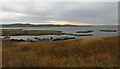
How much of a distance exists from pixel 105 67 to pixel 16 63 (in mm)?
3087

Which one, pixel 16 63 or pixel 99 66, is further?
pixel 16 63

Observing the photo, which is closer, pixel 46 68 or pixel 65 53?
pixel 46 68

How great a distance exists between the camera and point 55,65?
7559mm

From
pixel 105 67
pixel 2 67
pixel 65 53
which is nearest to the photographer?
pixel 105 67

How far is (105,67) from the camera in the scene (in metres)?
7.00

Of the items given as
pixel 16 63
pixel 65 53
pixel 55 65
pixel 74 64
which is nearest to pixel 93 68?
pixel 74 64

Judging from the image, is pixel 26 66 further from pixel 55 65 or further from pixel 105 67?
pixel 105 67

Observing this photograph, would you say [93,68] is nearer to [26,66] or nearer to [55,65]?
[55,65]

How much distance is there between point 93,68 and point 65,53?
4134mm

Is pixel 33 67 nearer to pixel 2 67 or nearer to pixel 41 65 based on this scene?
pixel 41 65

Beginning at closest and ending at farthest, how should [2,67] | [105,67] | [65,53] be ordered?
[105,67]
[2,67]
[65,53]

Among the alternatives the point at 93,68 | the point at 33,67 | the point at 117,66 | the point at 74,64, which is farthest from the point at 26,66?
the point at 117,66

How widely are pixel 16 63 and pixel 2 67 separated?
511 millimetres

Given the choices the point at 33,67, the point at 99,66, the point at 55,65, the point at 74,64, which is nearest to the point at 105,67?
the point at 99,66
